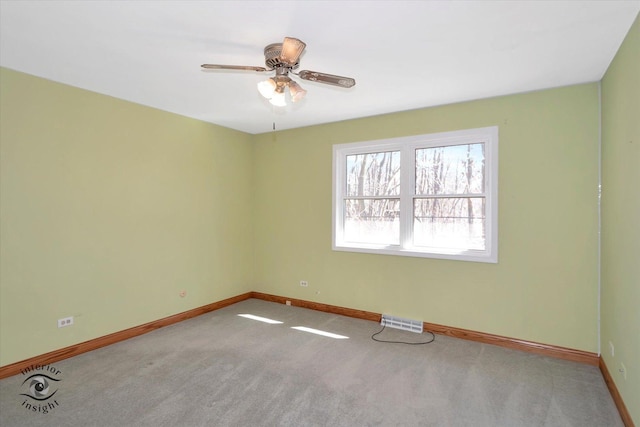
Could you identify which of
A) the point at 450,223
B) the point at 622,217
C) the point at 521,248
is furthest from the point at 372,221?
the point at 622,217

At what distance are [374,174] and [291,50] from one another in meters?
2.41

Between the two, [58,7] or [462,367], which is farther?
[462,367]

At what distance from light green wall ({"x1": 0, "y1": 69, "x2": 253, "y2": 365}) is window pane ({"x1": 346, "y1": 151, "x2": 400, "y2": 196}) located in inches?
71.7

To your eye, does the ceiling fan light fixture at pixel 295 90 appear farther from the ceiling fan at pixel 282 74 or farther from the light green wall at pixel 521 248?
the light green wall at pixel 521 248

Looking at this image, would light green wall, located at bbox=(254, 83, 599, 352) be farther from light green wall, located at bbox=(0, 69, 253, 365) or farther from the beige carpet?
light green wall, located at bbox=(0, 69, 253, 365)

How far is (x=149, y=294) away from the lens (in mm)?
3725

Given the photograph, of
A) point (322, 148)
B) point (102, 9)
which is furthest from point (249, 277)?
point (102, 9)

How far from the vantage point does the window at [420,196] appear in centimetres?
343

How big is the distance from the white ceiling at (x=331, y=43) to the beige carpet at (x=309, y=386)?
8.34 feet

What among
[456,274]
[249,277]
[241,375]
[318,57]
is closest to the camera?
[318,57]

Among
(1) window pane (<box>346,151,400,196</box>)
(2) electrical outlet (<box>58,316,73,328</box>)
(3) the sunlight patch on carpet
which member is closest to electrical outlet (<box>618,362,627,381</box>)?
(1) window pane (<box>346,151,400,196</box>)

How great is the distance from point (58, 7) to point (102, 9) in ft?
0.82

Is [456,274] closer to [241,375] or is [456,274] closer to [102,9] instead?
[241,375]

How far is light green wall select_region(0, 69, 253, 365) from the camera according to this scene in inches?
108
